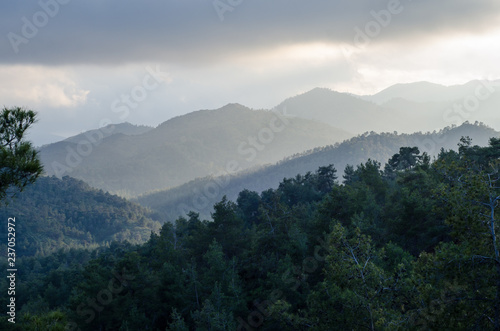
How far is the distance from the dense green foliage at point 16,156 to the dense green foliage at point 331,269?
3878mm

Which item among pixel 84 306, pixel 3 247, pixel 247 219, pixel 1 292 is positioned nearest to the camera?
pixel 84 306

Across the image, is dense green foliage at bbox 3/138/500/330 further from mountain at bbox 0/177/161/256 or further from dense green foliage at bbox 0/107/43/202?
mountain at bbox 0/177/161/256

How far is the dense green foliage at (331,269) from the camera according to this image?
30.1ft

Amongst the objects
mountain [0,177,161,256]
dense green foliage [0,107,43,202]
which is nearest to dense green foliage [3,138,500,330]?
dense green foliage [0,107,43,202]

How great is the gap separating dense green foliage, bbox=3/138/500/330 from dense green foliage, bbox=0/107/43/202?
388 centimetres

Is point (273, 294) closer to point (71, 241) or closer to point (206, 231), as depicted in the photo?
point (206, 231)

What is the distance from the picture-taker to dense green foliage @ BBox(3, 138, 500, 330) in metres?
9.16

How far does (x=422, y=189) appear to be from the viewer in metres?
31.5

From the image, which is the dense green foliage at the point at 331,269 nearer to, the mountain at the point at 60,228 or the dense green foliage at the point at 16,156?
the dense green foliage at the point at 16,156

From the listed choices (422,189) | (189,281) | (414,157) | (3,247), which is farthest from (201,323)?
(3,247)

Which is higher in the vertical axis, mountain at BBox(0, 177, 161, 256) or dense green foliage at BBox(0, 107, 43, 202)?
dense green foliage at BBox(0, 107, 43, 202)

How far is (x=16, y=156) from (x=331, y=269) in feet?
32.1

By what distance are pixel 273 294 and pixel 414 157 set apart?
4420 centimetres

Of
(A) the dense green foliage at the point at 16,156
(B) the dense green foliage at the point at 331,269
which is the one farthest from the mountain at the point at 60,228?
(A) the dense green foliage at the point at 16,156
